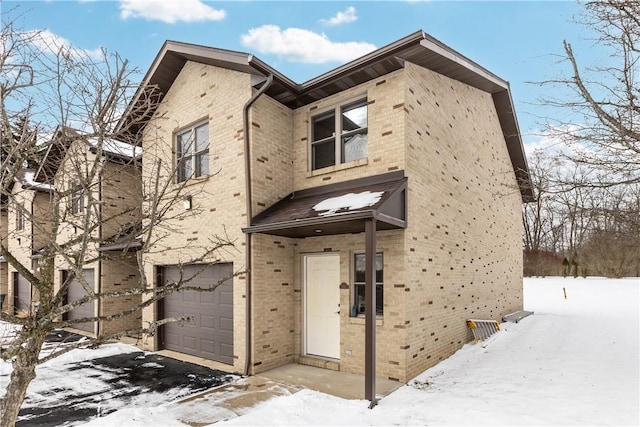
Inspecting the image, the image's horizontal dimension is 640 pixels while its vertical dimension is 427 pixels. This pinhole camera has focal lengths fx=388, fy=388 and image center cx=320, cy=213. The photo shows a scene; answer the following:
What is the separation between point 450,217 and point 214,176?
17.9 ft

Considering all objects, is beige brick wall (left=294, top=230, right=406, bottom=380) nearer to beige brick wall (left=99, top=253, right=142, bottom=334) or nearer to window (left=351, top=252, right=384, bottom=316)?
window (left=351, top=252, right=384, bottom=316)

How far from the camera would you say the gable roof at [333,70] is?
23.7 ft

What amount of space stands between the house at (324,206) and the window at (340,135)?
0.03 m

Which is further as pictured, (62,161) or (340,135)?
(340,135)

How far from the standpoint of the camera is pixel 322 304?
8305mm

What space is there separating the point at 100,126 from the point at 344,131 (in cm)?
556

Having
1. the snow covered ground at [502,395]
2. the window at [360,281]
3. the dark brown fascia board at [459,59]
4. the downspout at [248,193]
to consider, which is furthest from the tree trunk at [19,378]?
the dark brown fascia board at [459,59]

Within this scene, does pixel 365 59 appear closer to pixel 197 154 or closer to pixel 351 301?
pixel 197 154

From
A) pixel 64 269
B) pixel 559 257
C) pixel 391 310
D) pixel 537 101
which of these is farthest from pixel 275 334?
pixel 559 257

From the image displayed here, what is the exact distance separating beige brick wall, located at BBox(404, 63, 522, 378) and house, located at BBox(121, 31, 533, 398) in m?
0.05

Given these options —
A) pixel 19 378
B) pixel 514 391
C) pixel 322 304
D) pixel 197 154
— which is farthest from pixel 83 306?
pixel 514 391

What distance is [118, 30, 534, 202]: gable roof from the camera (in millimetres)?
7215

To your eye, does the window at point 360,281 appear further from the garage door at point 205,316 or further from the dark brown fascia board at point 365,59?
the dark brown fascia board at point 365,59

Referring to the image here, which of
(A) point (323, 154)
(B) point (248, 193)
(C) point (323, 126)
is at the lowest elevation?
(B) point (248, 193)
